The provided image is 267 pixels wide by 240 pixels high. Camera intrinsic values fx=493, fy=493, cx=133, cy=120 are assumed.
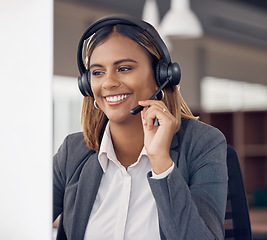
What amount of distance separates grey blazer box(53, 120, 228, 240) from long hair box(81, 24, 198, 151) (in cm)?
3

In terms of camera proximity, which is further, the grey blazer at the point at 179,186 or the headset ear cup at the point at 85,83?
the headset ear cup at the point at 85,83

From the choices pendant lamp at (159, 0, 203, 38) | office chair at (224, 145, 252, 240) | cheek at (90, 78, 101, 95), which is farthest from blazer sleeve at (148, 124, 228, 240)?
pendant lamp at (159, 0, 203, 38)

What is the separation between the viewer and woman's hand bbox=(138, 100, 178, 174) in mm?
924

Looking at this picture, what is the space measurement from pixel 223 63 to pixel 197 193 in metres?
5.60

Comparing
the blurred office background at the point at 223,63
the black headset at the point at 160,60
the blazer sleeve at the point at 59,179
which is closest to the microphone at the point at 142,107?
the black headset at the point at 160,60

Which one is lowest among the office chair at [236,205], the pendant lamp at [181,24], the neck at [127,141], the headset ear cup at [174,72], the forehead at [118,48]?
the office chair at [236,205]

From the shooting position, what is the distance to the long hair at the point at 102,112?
100cm

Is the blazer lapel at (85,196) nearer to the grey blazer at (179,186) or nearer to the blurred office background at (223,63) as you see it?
the grey blazer at (179,186)
